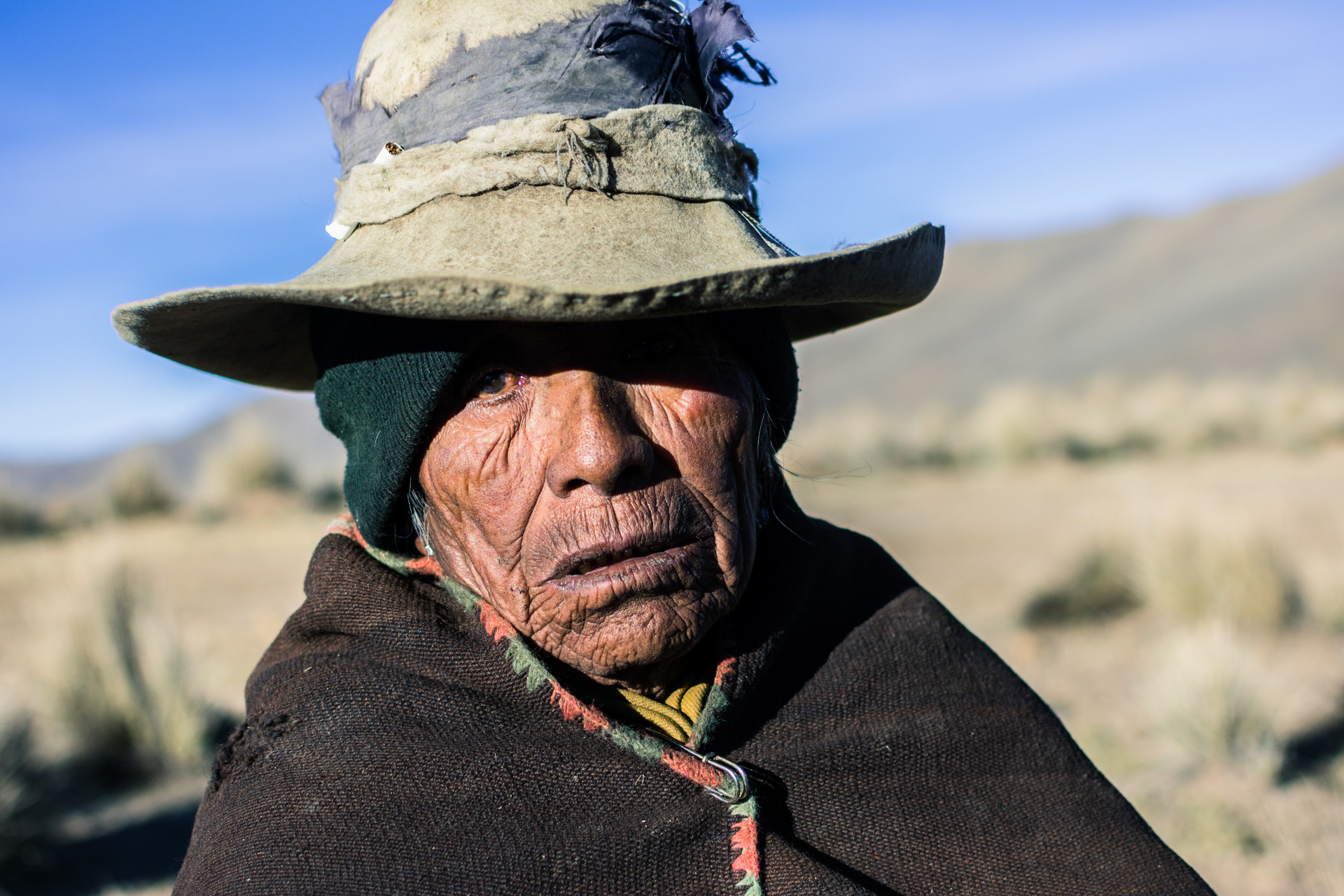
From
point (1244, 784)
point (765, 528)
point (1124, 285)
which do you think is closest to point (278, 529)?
point (1244, 784)

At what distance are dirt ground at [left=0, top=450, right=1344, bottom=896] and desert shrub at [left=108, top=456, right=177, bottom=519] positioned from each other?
1.61 meters

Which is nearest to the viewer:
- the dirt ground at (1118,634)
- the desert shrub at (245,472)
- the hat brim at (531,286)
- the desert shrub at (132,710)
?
the hat brim at (531,286)

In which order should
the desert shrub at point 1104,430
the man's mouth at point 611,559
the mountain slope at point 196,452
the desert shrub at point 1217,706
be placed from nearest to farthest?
the man's mouth at point 611,559 < the desert shrub at point 1217,706 < the desert shrub at point 1104,430 < the mountain slope at point 196,452

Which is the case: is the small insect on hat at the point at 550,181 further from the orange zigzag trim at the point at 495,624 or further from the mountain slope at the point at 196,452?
the mountain slope at the point at 196,452

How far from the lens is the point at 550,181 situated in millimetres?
1729

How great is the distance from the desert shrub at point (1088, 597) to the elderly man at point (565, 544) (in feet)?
26.8

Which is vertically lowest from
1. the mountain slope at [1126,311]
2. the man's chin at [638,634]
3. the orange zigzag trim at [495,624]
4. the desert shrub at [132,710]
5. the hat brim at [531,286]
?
the mountain slope at [1126,311]

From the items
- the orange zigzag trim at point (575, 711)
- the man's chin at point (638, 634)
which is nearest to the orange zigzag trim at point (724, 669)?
the man's chin at point (638, 634)

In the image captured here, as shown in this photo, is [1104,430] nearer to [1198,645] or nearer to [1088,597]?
[1088,597]

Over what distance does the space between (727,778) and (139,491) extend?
1993 cm

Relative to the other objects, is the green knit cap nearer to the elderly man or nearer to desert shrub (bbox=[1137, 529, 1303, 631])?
the elderly man

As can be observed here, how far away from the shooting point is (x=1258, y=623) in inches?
334

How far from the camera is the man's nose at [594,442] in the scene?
1.66 m

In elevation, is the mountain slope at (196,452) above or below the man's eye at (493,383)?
below
